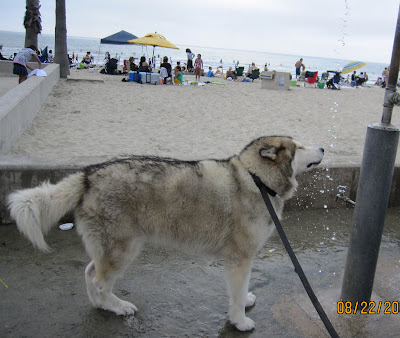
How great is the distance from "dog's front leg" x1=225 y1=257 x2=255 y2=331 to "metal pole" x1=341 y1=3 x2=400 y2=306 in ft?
3.16

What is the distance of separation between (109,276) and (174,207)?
0.77 meters

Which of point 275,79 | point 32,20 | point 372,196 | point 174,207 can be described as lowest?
point 174,207

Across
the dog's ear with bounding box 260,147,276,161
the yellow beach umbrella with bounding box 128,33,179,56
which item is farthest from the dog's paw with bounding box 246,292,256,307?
the yellow beach umbrella with bounding box 128,33,179,56

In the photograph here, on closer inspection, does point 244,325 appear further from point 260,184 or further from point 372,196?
point 372,196

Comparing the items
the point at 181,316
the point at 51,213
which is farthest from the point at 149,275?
the point at 51,213

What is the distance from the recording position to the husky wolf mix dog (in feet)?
9.75

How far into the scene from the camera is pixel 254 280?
153 inches

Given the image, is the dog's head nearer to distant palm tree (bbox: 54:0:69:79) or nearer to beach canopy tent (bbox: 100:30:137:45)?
distant palm tree (bbox: 54:0:69:79)

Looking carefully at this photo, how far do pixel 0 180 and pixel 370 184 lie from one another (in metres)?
4.09

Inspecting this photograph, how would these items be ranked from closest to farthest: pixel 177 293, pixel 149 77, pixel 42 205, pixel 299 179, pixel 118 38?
1. pixel 42 205
2. pixel 177 293
3. pixel 299 179
4. pixel 149 77
5. pixel 118 38

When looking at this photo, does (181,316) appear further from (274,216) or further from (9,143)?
(9,143)

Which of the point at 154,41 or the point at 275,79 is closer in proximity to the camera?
the point at 275,79
